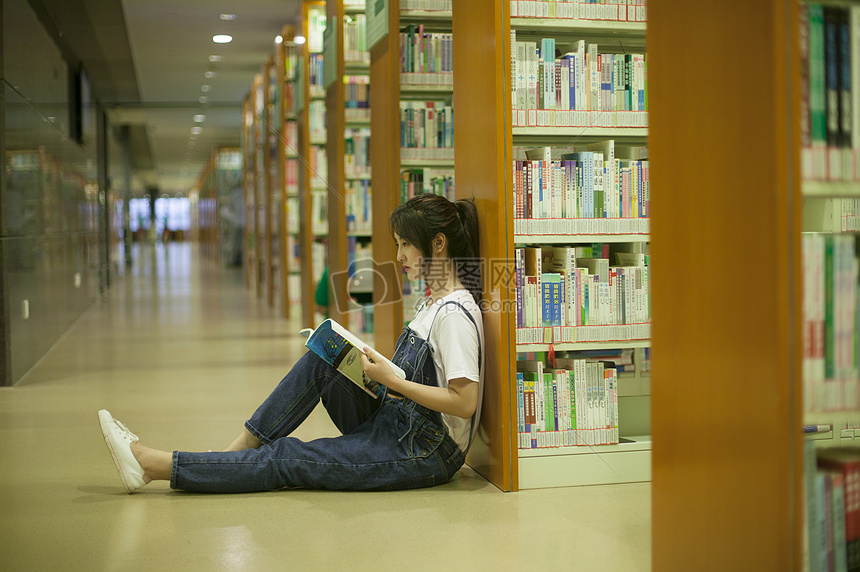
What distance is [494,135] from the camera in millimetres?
2891

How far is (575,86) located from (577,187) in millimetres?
389

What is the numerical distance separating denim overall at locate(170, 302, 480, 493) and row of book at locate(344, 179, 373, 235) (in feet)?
10.5

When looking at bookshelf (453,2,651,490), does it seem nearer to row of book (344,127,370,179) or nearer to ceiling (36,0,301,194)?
row of book (344,127,370,179)

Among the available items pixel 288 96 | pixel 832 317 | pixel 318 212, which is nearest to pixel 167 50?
pixel 288 96

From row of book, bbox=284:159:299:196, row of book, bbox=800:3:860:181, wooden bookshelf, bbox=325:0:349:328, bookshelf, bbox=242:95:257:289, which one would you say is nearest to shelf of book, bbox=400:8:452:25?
wooden bookshelf, bbox=325:0:349:328

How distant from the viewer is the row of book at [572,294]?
2.99m

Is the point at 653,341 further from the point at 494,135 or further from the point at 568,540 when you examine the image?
the point at 494,135

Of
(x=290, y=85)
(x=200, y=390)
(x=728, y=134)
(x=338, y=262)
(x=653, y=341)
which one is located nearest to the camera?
(x=728, y=134)

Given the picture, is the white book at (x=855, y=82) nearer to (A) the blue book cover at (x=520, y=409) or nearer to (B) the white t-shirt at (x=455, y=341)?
(B) the white t-shirt at (x=455, y=341)

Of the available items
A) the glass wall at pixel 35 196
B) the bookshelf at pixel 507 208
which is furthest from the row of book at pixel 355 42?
the bookshelf at pixel 507 208

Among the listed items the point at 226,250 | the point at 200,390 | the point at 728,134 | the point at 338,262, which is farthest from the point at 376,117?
the point at 226,250

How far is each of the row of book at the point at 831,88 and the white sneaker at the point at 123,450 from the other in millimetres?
2301

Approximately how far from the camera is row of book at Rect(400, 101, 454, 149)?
14.3ft

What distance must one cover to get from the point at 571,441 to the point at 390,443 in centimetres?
71
